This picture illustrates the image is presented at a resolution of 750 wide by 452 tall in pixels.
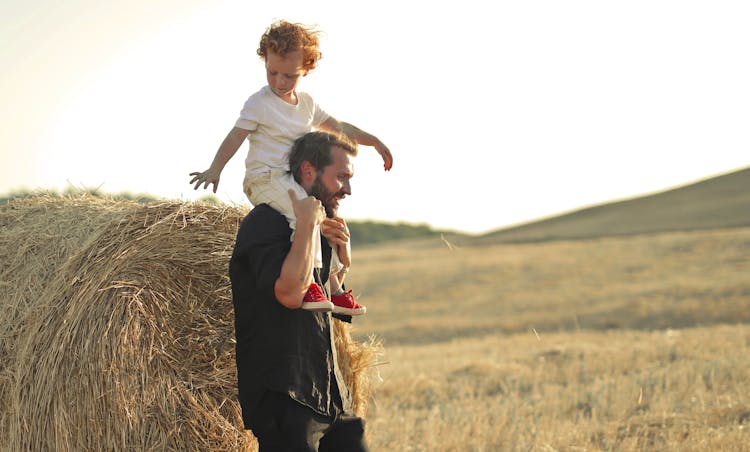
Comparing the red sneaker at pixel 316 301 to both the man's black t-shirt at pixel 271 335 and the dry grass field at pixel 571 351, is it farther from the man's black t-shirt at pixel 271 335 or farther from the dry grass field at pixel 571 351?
the dry grass field at pixel 571 351

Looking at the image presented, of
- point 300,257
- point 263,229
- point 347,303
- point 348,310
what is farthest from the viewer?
point 347,303

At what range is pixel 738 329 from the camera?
12516 millimetres

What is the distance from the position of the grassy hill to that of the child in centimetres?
3096

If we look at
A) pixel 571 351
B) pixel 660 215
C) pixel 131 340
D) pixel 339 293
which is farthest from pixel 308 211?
pixel 660 215

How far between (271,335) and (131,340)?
1.15 m

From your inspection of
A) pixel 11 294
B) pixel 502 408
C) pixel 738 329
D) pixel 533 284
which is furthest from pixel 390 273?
pixel 11 294

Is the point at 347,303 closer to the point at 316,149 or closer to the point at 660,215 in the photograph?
the point at 316,149

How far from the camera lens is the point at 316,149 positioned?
3928 mm

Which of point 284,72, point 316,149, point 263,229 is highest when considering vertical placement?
point 284,72

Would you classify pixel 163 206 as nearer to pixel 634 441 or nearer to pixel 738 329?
pixel 634 441

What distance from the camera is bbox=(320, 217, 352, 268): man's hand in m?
4.04

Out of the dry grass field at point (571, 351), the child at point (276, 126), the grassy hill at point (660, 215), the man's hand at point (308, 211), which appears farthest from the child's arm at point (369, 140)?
the grassy hill at point (660, 215)

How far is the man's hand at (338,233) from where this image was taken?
4.04 m

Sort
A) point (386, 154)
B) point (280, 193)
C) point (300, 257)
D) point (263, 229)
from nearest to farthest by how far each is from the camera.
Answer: point (300, 257)
point (263, 229)
point (280, 193)
point (386, 154)
